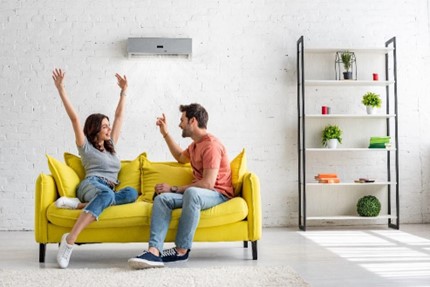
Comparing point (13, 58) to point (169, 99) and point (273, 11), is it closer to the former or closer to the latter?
point (169, 99)

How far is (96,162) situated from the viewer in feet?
15.0

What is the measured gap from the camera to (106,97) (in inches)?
251

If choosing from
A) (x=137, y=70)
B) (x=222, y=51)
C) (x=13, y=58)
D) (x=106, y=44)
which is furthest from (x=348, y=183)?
(x=13, y=58)

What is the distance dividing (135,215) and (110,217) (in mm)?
170

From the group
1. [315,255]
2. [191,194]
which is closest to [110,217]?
[191,194]

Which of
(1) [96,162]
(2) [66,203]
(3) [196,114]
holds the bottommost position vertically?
(2) [66,203]

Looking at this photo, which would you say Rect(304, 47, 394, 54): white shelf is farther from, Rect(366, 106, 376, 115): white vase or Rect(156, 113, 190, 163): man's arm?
Rect(156, 113, 190, 163): man's arm

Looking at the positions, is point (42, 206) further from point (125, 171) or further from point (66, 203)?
point (125, 171)

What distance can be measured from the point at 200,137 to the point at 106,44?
2332mm

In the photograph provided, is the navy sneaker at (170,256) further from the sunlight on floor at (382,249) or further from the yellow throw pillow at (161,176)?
the sunlight on floor at (382,249)

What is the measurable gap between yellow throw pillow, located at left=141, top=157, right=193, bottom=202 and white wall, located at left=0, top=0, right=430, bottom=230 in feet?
5.19

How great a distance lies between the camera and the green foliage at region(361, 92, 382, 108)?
20.9 feet

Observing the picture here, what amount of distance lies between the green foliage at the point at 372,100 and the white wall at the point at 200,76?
1.42ft

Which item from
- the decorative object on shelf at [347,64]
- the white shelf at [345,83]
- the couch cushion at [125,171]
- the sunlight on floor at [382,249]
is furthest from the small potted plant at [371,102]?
the couch cushion at [125,171]
